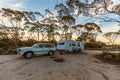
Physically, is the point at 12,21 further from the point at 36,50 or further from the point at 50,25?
the point at 36,50

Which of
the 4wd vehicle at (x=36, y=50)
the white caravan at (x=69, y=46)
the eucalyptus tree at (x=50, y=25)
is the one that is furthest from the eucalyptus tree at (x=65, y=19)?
the 4wd vehicle at (x=36, y=50)

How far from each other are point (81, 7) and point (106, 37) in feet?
89.2

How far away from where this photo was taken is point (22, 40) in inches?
1267

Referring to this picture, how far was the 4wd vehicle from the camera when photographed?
1624cm

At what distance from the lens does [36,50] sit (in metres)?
17.1

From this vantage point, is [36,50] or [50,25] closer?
[36,50]

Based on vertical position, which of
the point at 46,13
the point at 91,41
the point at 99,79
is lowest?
the point at 99,79

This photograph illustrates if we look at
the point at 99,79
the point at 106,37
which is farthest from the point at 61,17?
the point at 99,79

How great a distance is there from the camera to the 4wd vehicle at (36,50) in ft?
53.3

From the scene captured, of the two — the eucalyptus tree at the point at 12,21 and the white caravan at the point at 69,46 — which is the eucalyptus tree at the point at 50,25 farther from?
the white caravan at the point at 69,46

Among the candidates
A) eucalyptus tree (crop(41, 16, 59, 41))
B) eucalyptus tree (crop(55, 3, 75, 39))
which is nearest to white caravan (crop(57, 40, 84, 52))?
eucalyptus tree (crop(55, 3, 75, 39))

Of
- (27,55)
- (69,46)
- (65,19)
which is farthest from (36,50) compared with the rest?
(65,19)

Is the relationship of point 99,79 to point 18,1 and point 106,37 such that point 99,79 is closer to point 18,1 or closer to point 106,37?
point 18,1

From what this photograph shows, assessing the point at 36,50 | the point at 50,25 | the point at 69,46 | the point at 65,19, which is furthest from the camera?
the point at 50,25
